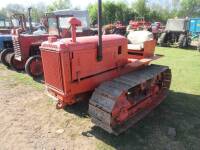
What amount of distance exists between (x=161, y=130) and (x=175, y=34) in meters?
13.8

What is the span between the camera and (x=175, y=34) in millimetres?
17141

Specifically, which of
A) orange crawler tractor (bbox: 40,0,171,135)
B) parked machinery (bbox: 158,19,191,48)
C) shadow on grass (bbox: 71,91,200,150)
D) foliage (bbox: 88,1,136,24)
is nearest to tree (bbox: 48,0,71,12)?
foliage (bbox: 88,1,136,24)

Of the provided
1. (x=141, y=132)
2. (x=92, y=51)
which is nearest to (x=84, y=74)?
(x=92, y=51)

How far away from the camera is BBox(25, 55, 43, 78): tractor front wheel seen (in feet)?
26.3

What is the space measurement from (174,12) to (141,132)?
64487mm

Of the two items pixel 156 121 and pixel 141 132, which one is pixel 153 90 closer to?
pixel 156 121

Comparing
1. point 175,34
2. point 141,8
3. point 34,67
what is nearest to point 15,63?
point 34,67

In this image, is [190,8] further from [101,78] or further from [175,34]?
[101,78]

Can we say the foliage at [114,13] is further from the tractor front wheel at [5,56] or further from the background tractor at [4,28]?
the tractor front wheel at [5,56]

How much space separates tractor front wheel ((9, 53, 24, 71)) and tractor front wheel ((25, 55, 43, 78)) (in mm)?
1556

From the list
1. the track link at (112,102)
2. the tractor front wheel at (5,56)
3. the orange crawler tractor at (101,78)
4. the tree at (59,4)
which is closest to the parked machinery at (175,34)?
the tractor front wheel at (5,56)

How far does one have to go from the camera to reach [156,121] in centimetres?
491

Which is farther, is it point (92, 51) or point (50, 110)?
point (50, 110)

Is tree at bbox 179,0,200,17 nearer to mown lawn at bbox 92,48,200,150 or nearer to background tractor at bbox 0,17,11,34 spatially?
background tractor at bbox 0,17,11,34
